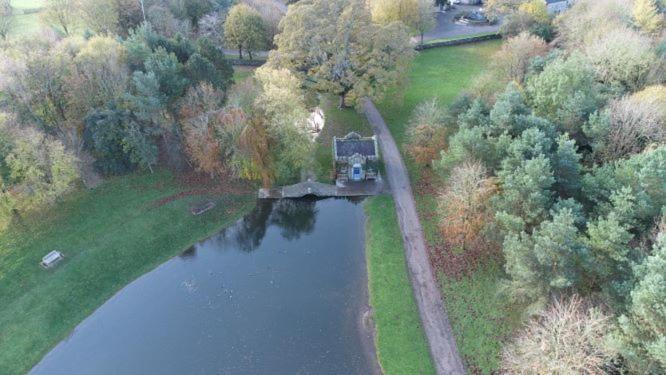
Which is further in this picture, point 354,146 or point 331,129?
point 331,129

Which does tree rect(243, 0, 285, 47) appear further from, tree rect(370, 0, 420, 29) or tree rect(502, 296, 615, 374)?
tree rect(502, 296, 615, 374)

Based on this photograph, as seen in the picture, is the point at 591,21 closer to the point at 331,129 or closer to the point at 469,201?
the point at 331,129

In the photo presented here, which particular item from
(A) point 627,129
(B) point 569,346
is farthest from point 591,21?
(B) point 569,346

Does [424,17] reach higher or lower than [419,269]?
higher

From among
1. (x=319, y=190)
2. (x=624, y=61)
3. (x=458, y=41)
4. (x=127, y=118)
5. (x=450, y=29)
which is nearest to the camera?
(x=127, y=118)

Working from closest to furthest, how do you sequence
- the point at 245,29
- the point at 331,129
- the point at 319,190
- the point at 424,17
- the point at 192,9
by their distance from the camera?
the point at 319,190 < the point at 331,129 < the point at 245,29 < the point at 424,17 < the point at 192,9

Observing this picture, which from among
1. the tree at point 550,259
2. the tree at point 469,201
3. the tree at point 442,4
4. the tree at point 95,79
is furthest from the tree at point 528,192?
the tree at point 442,4
